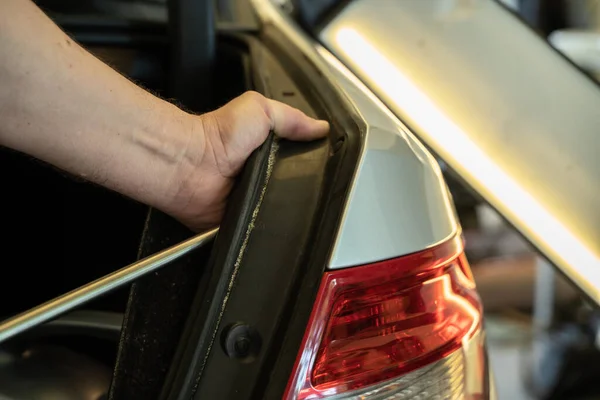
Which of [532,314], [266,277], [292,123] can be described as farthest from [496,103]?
[532,314]

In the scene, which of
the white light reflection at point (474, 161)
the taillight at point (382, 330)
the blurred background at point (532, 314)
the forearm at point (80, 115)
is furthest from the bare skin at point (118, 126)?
the blurred background at point (532, 314)

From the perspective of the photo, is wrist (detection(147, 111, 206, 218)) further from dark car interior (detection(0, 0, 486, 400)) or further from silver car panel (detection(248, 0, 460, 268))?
silver car panel (detection(248, 0, 460, 268))

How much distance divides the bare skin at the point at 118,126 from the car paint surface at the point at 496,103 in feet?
1.82

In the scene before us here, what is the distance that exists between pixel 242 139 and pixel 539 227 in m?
0.70

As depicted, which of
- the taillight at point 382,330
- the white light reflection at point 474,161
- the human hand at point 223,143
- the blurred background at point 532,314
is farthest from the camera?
the blurred background at point 532,314

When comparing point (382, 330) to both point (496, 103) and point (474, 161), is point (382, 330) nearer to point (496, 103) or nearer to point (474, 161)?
point (474, 161)

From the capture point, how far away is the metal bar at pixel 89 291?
52 cm

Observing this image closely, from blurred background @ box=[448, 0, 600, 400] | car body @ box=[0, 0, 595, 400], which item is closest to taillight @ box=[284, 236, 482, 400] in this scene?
car body @ box=[0, 0, 595, 400]

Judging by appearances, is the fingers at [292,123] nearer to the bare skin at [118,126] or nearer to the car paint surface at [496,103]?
the bare skin at [118,126]

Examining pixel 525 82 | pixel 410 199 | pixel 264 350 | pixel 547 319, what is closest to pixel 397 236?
pixel 410 199

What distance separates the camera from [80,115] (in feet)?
1.78

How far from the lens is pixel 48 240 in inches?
36.8

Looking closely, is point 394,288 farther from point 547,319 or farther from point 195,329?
point 547,319

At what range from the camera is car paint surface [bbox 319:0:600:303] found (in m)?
1.09
